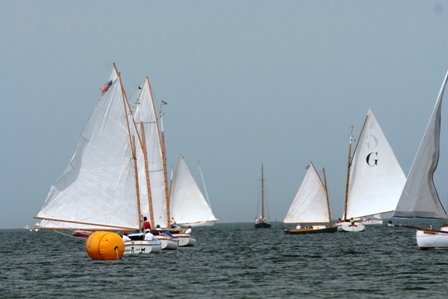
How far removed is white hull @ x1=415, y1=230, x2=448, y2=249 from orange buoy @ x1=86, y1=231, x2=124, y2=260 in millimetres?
20336

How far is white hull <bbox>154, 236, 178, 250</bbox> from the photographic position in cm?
7076

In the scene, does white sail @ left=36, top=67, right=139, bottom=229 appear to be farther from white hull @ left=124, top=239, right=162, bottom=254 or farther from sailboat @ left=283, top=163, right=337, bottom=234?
sailboat @ left=283, top=163, right=337, bottom=234

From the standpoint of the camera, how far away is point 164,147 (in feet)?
268

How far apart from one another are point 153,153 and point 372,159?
5356 centimetres

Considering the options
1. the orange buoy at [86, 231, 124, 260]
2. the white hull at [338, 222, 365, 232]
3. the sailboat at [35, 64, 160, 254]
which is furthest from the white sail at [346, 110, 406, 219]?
the orange buoy at [86, 231, 124, 260]

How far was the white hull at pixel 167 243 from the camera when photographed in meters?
70.8

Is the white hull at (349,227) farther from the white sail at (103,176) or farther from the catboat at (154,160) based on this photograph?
the white sail at (103,176)

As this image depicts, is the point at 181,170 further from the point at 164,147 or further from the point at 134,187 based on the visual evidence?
the point at 134,187

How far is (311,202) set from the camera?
137 metres

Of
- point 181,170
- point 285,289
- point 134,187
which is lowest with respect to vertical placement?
point 285,289

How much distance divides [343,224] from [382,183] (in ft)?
30.4

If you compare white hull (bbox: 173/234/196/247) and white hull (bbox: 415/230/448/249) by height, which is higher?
white hull (bbox: 173/234/196/247)

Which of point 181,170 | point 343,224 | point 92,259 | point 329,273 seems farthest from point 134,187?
point 343,224

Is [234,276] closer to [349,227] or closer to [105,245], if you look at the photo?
[105,245]
